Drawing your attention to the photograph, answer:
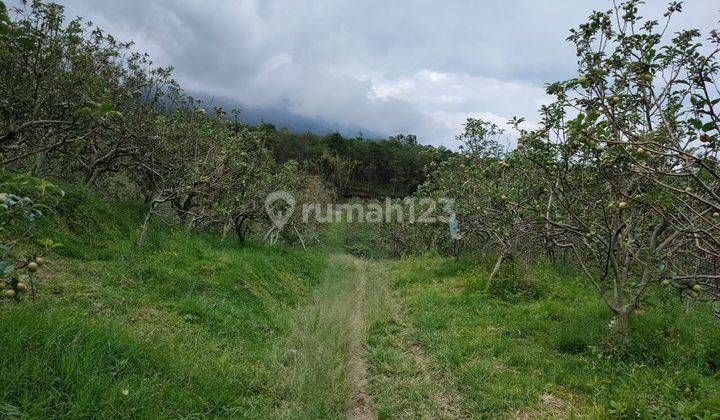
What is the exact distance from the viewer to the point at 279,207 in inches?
679

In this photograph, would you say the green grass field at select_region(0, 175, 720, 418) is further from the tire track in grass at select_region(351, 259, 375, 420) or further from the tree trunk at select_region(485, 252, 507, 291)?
the tree trunk at select_region(485, 252, 507, 291)

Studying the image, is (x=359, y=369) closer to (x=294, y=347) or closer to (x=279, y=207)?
(x=294, y=347)

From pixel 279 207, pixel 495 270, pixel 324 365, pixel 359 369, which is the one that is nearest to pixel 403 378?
pixel 359 369

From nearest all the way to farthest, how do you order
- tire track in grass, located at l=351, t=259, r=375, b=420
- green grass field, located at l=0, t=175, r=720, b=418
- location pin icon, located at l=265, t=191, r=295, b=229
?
green grass field, located at l=0, t=175, r=720, b=418 → tire track in grass, located at l=351, t=259, r=375, b=420 → location pin icon, located at l=265, t=191, r=295, b=229

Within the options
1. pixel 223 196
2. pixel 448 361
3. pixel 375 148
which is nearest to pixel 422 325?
pixel 448 361

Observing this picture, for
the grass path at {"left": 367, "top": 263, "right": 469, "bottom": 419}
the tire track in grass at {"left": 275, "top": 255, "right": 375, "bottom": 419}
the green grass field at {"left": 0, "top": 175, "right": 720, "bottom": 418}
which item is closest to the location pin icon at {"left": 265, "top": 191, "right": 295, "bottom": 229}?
the green grass field at {"left": 0, "top": 175, "right": 720, "bottom": 418}

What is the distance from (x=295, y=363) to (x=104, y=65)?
8.71m

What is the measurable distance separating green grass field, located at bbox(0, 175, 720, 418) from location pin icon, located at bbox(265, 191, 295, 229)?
5567 mm

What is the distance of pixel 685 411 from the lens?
419cm

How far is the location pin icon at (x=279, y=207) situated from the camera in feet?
51.5

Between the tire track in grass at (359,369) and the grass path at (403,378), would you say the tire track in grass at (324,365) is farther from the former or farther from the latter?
the grass path at (403,378)

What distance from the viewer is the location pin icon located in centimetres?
1570

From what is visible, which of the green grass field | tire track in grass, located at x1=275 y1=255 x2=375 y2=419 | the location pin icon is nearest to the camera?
the green grass field

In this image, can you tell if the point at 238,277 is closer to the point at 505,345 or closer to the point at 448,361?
the point at 448,361
